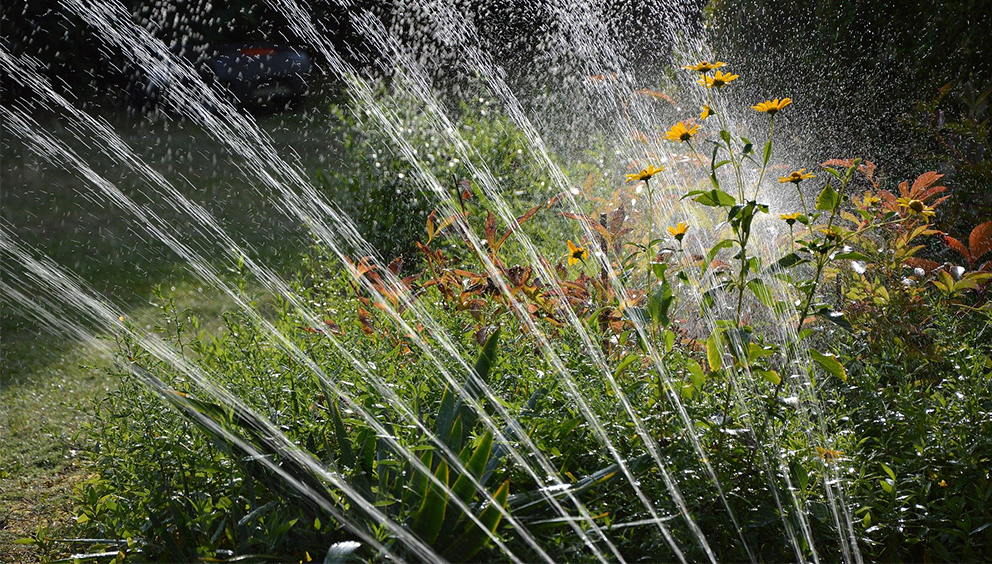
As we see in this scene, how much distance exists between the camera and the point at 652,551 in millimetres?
1587

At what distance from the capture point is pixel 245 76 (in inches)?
439

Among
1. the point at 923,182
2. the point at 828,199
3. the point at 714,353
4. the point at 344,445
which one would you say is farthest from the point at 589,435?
the point at 923,182

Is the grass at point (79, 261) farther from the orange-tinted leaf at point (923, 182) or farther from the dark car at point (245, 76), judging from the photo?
the orange-tinted leaf at point (923, 182)

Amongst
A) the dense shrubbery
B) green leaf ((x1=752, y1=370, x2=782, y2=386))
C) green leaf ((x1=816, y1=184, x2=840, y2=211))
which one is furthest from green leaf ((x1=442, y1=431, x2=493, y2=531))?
green leaf ((x1=816, y1=184, x2=840, y2=211))

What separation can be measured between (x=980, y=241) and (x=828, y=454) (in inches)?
42.0

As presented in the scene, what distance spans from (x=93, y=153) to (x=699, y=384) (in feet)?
31.2

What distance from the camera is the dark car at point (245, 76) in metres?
10.9

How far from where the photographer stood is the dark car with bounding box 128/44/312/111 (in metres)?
10.9

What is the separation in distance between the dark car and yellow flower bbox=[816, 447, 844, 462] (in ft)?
34.3

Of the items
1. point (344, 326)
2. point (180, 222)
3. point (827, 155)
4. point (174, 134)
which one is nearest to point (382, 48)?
point (174, 134)

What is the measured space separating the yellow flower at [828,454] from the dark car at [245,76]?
34.3 feet

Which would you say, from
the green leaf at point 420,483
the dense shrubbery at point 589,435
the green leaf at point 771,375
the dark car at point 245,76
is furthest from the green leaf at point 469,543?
the dark car at point 245,76

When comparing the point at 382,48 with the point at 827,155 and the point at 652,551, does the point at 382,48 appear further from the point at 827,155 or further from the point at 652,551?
the point at 652,551

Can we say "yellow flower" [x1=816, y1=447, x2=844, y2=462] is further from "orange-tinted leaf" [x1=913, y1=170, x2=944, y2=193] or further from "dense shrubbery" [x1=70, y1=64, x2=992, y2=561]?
"orange-tinted leaf" [x1=913, y1=170, x2=944, y2=193]
